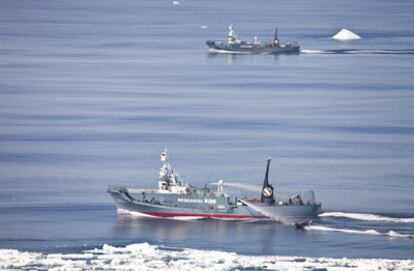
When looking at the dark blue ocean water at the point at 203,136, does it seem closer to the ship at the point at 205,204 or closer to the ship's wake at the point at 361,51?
the ship's wake at the point at 361,51

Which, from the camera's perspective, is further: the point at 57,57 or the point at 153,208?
the point at 57,57

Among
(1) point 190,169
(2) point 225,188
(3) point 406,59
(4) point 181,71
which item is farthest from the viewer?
(3) point 406,59

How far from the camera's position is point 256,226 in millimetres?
64062

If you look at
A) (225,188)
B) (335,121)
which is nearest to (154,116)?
(335,121)

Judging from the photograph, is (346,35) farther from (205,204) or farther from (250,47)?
(205,204)

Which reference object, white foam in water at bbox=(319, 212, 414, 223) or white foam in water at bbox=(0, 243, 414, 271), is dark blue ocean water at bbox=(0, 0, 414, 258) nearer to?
white foam in water at bbox=(319, 212, 414, 223)

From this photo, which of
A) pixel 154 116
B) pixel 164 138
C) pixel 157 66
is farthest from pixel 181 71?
pixel 164 138

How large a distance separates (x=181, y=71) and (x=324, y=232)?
7501 cm

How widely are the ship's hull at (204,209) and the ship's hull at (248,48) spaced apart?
91.3m

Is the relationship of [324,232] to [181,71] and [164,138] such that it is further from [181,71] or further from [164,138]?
[181,71]

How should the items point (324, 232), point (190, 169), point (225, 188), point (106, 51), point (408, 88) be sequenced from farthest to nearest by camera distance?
point (106, 51) → point (408, 88) → point (190, 169) → point (225, 188) → point (324, 232)

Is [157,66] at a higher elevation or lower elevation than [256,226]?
higher

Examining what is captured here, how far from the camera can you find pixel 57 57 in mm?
151125

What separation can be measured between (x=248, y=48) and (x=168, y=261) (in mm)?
103586
